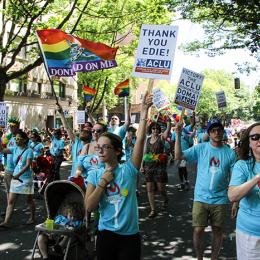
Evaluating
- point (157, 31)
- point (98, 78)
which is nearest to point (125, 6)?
point (98, 78)

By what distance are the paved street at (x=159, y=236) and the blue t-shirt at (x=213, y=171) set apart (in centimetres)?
106

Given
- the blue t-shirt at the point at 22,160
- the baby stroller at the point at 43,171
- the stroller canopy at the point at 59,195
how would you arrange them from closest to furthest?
1. the stroller canopy at the point at 59,195
2. the blue t-shirt at the point at 22,160
3. the baby stroller at the point at 43,171

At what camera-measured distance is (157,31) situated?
5.15 m

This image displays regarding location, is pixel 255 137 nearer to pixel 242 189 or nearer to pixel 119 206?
pixel 242 189

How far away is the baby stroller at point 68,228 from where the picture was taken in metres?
4.53

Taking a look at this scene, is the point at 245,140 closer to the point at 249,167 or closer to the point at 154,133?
the point at 249,167

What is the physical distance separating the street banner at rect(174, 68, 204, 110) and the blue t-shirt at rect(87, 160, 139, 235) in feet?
12.3

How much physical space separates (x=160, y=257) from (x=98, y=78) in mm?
27751

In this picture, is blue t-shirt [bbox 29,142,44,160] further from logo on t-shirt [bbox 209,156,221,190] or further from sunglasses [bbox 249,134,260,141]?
sunglasses [bbox 249,134,260,141]

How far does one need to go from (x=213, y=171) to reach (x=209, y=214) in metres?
0.52

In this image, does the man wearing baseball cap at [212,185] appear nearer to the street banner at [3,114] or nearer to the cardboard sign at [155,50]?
the cardboard sign at [155,50]

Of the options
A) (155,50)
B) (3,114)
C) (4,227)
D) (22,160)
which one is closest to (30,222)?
(4,227)

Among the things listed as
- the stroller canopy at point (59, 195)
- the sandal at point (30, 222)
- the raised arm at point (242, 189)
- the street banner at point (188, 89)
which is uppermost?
the street banner at point (188, 89)

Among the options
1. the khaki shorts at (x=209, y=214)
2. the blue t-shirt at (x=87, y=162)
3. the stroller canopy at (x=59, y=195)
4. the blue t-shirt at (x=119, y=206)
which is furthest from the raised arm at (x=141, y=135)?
the blue t-shirt at (x=87, y=162)
